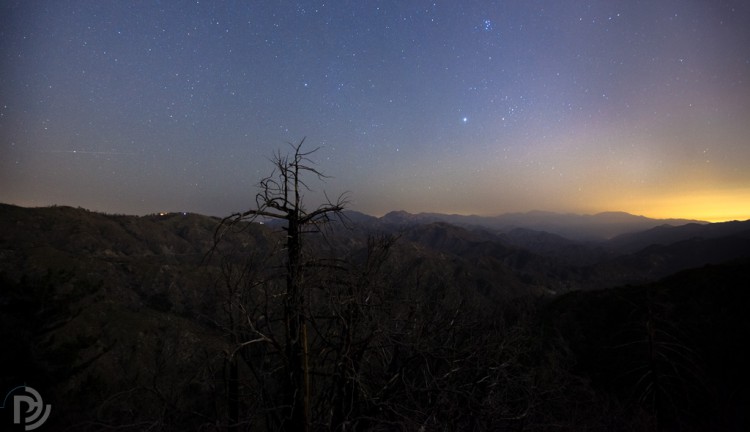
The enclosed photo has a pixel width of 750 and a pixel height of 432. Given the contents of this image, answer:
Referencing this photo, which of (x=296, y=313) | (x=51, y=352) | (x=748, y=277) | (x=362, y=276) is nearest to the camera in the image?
(x=296, y=313)

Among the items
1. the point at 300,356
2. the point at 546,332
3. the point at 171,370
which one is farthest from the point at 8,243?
the point at 546,332

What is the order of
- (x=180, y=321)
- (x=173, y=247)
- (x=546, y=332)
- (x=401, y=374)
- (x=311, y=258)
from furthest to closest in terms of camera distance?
1. (x=173, y=247)
2. (x=180, y=321)
3. (x=546, y=332)
4. (x=401, y=374)
5. (x=311, y=258)

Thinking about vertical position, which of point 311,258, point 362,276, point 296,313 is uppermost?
point 311,258

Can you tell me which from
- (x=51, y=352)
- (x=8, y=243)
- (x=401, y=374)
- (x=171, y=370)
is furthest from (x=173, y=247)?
(x=401, y=374)

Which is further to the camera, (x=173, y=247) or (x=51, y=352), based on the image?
(x=173, y=247)

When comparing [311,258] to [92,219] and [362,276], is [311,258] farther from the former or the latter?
[92,219]

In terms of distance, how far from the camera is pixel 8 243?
272ft

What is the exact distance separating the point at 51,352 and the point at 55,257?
285 ft

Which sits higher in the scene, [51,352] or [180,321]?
[51,352]

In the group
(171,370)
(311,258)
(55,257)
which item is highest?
(311,258)

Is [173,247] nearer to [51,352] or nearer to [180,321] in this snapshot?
[180,321]

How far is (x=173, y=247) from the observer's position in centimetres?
17625

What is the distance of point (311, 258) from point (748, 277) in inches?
2745

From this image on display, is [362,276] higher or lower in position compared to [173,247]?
higher
